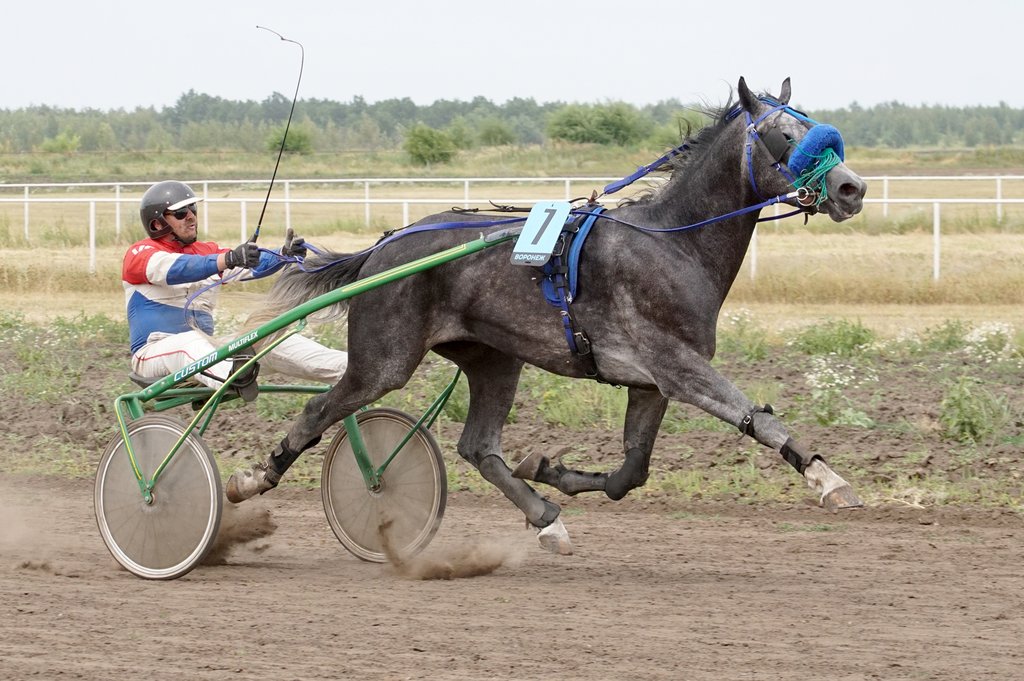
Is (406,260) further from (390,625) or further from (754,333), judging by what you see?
(754,333)

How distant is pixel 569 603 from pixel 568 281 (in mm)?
1292

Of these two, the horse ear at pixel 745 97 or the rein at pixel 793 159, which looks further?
the horse ear at pixel 745 97

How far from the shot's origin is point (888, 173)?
36.4 m

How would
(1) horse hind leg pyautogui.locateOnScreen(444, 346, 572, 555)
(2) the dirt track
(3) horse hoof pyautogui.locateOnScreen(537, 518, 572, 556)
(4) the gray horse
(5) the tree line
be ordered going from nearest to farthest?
(2) the dirt track
(4) the gray horse
(3) horse hoof pyautogui.locateOnScreen(537, 518, 572, 556)
(1) horse hind leg pyautogui.locateOnScreen(444, 346, 572, 555)
(5) the tree line

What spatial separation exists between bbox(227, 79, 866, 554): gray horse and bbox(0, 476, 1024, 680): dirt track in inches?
18.4

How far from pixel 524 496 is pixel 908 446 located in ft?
9.37

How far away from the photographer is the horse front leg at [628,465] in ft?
19.0

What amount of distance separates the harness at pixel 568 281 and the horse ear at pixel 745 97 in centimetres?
80

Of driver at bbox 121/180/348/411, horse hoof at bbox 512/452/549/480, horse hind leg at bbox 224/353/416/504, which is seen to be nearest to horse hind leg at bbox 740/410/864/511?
horse hoof at bbox 512/452/549/480

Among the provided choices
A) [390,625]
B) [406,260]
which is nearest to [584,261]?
[406,260]

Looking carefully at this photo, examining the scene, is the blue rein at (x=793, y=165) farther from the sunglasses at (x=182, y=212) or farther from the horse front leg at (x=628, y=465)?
the sunglasses at (x=182, y=212)

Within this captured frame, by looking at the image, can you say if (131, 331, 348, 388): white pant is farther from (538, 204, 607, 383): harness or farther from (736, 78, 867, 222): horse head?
(736, 78, 867, 222): horse head

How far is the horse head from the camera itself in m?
5.19

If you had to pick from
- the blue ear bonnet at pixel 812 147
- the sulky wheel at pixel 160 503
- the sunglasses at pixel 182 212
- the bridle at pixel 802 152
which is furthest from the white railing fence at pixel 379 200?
the sulky wheel at pixel 160 503
